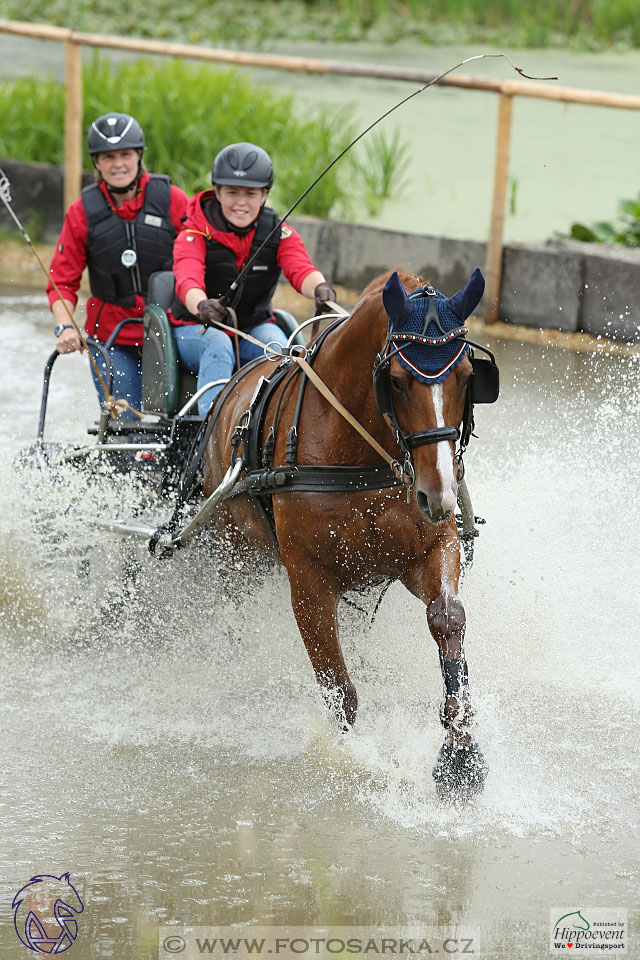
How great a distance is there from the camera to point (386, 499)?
3.38 m

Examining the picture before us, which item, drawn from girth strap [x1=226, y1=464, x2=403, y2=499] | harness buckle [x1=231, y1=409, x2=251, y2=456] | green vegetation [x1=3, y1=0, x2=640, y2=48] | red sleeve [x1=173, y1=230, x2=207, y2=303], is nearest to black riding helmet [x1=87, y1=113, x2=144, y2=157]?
red sleeve [x1=173, y1=230, x2=207, y2=303]

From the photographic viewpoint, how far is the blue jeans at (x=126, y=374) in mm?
5117

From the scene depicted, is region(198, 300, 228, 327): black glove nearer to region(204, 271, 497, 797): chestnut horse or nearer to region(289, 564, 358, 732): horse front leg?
region(204, 271, 497, 797): chestnut horse

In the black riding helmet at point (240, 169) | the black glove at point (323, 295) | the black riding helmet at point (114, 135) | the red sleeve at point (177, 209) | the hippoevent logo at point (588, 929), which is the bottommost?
the hippoevent logo at point (588, 929)

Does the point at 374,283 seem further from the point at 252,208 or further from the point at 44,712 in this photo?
the point at 44,712

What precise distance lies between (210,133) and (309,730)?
6.66m

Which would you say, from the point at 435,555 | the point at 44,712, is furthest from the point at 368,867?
the point at 44,712

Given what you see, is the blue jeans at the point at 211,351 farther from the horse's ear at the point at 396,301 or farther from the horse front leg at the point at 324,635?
the horse's ear at the point at 396,301

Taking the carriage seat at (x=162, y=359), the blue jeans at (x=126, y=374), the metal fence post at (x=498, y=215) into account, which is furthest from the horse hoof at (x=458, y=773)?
the metal fence post at (x=498, y=215)

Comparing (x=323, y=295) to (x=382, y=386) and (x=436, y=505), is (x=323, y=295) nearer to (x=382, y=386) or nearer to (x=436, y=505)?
(x=382, y=386)

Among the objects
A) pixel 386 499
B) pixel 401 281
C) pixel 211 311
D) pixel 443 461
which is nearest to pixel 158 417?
pixel 211 311

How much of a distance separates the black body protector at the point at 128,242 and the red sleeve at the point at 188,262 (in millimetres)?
675

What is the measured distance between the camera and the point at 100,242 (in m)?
5.12

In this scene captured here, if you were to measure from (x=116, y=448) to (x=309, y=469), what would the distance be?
1230 millimetres
